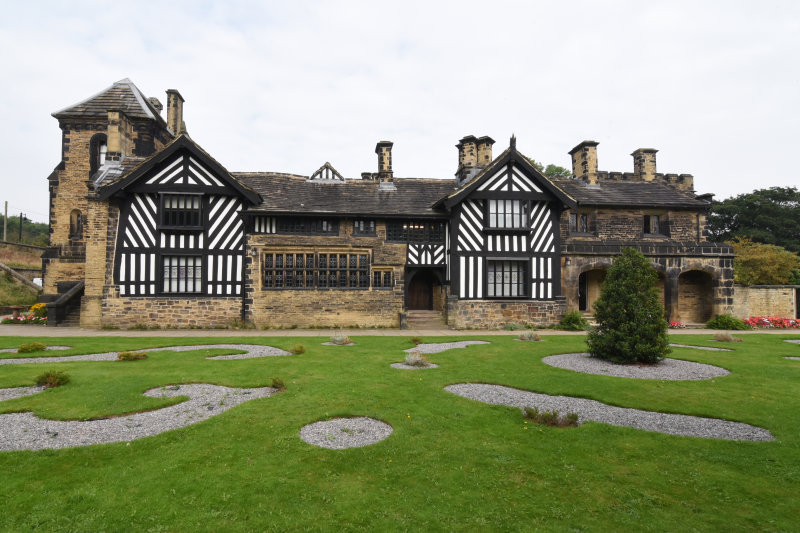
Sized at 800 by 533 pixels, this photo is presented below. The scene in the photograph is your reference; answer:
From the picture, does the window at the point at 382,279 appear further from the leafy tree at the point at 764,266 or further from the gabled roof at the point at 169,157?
the leafy tree at the point at 764,266

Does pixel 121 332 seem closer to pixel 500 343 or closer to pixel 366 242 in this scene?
pixel 366 242

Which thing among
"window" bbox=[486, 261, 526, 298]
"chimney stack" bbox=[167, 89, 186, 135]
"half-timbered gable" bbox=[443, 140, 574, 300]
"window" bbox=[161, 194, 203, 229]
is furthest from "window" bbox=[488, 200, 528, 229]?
"chimney stack" bbox=[167, 89, 186, 135]

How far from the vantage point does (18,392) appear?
25.6 feet

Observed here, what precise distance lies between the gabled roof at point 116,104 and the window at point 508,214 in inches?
801

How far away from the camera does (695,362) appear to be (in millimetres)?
11242

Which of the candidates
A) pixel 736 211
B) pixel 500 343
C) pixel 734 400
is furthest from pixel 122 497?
pixel 736 211

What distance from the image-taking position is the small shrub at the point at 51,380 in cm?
806

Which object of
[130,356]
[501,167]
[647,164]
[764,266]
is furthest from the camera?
[764,266]

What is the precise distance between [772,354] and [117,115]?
92.0ft

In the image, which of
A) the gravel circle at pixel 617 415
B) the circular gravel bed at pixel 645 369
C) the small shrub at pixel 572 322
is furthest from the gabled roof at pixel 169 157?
the small shrub at pixel 572 322

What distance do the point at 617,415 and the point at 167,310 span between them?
18457 mm

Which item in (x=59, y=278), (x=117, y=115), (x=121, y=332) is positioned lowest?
(x=121, y=332)

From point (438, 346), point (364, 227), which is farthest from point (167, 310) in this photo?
point (438, 346)

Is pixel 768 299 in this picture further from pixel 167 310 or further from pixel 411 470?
pixel 167 310
